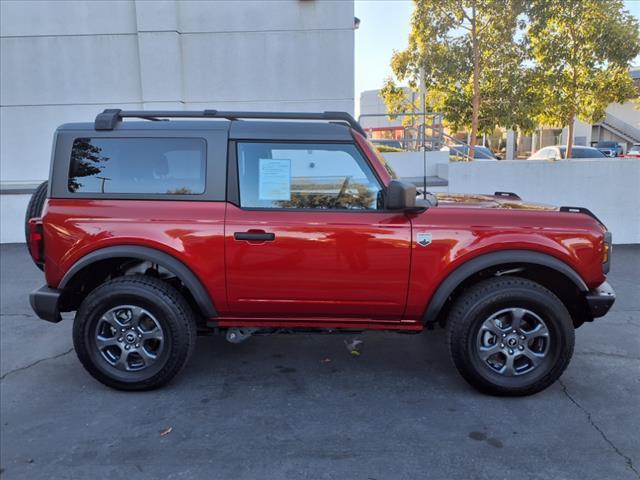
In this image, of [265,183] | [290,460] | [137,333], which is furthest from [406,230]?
[137,333]

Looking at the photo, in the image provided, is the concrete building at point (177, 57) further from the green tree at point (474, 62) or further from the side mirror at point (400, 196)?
the side mirror at point (400, 196)

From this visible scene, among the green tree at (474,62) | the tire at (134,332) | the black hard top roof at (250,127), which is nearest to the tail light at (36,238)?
the tire at (134,332)

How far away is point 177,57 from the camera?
9070 millimetres

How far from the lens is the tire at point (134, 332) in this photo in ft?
11.5

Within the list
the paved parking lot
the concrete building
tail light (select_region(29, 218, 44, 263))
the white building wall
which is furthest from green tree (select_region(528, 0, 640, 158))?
tail light (select_region(29, 218, 44, 263))

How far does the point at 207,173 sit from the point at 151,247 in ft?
2.13

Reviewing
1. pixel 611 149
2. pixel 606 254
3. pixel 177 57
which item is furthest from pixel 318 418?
pixel 611 149

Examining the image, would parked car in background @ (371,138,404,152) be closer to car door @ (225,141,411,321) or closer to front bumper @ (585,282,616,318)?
car door @ (225,141,411,321)

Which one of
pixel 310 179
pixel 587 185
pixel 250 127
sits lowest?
pixel 587 185

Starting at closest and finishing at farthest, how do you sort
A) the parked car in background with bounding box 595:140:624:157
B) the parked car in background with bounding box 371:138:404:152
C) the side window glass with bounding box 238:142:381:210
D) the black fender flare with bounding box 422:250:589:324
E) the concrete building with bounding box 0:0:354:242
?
the black fender flare with bounding box 422:250:589:324 < the side window glass with bounding box 238:142:381:210 < the concrete building with bounding box 0:0:354:242 < the parked car in background with bounding box 371:138:404:152 < the parked car in background with bounding box 595:140:624:157

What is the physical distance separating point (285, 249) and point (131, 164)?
1287 mm

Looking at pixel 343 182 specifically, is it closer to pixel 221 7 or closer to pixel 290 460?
pixel 290 460

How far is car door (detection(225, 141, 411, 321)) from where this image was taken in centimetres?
341

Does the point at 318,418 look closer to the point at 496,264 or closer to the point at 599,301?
the point at 496,264
